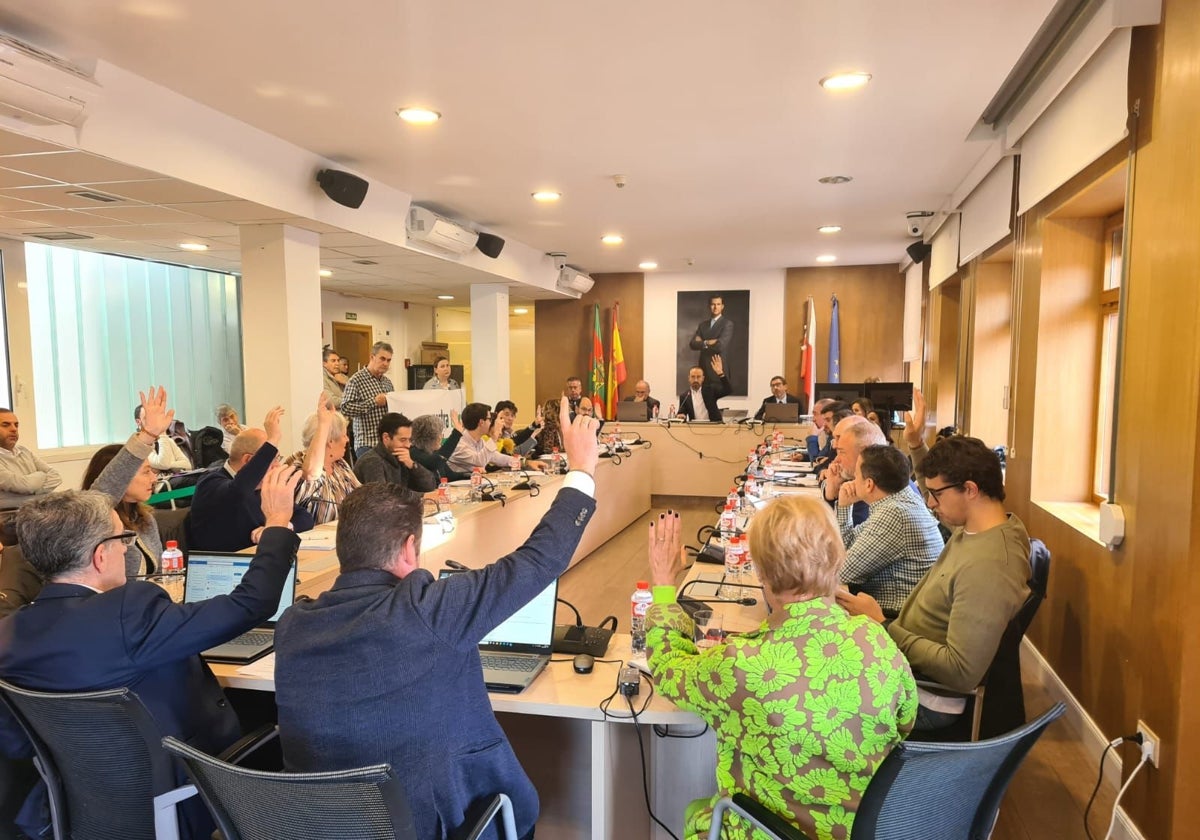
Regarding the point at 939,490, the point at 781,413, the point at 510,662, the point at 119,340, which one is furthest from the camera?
the point at 781,413

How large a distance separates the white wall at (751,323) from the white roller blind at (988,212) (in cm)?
448

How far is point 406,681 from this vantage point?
139 cm

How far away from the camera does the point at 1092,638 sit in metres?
2.85

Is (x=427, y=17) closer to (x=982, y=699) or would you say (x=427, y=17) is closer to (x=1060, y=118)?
(x=1060, y=118)

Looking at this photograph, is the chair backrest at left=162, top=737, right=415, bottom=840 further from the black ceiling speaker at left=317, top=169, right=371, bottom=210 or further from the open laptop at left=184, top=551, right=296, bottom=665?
the black ceiling speaker at left=317, top=169, right=371, bottom=210

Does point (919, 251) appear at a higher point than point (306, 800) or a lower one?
higher

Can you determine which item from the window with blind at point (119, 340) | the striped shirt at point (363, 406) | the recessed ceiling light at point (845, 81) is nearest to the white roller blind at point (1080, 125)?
the recessed ceiling light at point (845, 81)

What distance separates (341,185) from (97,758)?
3.83 metres

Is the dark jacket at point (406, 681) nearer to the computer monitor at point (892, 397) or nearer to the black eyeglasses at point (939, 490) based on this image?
the black eyeglasses at point (939, 490)

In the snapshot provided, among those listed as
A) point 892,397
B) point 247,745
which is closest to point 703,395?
point 892,397

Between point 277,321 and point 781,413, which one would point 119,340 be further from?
point 781,413

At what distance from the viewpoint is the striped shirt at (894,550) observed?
270cm

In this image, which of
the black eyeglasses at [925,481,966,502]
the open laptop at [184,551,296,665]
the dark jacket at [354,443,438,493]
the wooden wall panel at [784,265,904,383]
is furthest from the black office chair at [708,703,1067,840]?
the wooden wall panel at [784,265,904,383]

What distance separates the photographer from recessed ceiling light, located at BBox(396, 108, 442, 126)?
3840 mm
